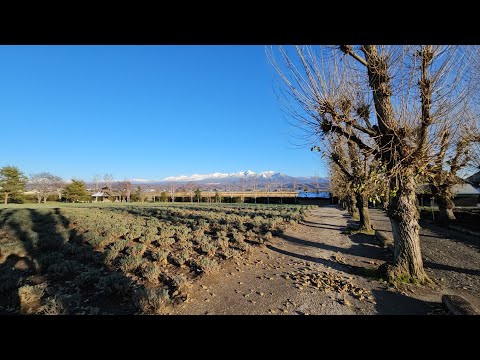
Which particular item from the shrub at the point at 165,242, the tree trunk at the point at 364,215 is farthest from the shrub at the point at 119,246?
the tree trunk at the point at 364,215

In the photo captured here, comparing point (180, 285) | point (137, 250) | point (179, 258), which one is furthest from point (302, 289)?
point (137, 250)

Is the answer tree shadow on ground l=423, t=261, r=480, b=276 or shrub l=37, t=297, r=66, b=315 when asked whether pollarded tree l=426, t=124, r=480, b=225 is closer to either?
tree shadow on ground l=423, t=261, r=480, b=276

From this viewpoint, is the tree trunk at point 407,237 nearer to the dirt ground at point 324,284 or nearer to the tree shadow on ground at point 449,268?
the dirt ground at point 324,284

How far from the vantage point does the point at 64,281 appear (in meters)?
6.33

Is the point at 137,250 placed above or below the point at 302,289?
above

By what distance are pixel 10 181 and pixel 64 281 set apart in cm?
4635

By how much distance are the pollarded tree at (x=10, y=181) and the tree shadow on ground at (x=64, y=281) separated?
41.3 m

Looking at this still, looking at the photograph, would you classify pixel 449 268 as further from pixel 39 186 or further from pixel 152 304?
pixel 39 186

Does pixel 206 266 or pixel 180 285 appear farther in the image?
pixel 206 266

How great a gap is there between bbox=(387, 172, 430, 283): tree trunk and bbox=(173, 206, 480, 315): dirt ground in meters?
0.34
